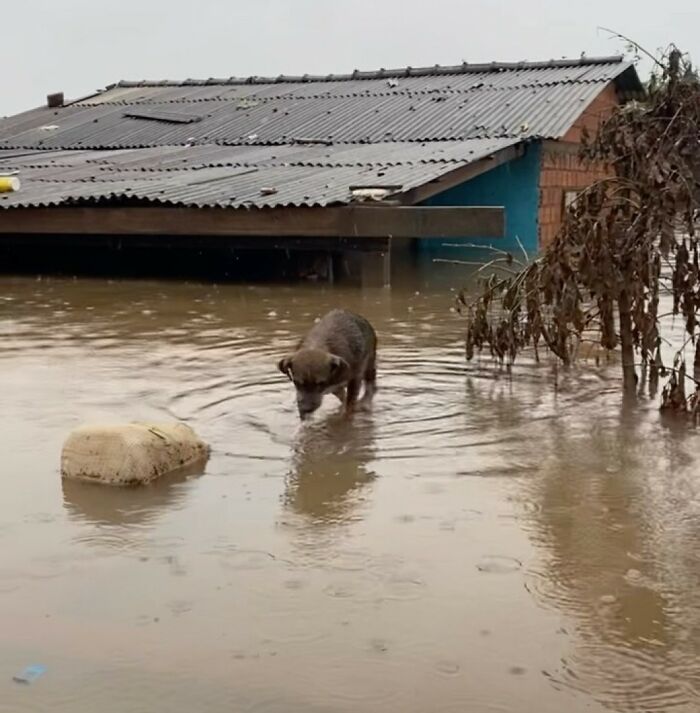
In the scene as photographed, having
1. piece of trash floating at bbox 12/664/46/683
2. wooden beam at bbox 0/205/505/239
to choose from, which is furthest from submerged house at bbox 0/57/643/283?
piece of trash floating at bbox 12/664/46/683

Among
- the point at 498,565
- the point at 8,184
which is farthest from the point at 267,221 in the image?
the point at 498,565

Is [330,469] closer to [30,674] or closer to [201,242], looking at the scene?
[30,674]

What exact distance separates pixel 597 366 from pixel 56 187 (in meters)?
10.7

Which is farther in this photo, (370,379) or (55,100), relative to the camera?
(55,100)

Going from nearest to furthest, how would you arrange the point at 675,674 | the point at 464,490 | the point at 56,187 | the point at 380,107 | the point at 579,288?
the point at 675,674, the point at 464,490, the point at 579,288, the point at 56,187, the point at 380,107

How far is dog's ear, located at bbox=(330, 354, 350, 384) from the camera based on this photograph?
7139mm

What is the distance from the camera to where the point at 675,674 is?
11.6ft

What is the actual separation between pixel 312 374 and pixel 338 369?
0.76 ft

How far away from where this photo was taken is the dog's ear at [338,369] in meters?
7.14

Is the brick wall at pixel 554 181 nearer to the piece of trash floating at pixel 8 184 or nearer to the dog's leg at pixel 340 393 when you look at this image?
the piece of trash floating at pixel 8 184

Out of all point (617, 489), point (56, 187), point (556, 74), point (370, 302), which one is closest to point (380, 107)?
point (556, 74)

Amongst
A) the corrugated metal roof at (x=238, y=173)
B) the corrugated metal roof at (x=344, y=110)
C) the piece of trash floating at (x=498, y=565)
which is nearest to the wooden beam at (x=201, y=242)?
the corrugated metal roof at (x=238, y=173)

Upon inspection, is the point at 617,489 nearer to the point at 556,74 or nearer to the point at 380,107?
the point at 380,107

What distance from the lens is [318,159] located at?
17.9 m
